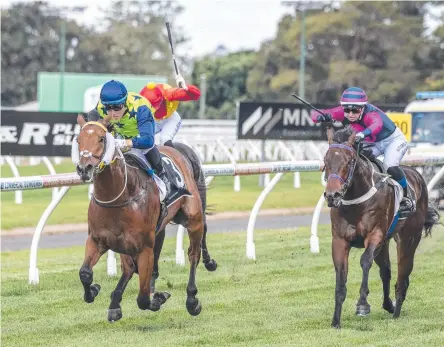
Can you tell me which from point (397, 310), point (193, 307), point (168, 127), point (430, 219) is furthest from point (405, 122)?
point (193, 307)

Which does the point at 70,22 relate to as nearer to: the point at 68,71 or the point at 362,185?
the point at 68,71

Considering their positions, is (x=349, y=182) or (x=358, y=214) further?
(x=358, y=214)

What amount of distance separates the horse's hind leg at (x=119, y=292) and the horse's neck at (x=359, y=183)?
1680 millimetres

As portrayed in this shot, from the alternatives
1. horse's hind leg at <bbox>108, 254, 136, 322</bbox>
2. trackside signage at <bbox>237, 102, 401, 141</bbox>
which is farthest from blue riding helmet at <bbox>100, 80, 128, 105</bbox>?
trackside signage at <bbox>237, 102, 401, 141</bbox>

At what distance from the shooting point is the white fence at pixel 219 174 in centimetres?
889

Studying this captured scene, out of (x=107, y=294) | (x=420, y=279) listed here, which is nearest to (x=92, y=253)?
(x=107, y=294)

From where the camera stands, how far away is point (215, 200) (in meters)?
18.2

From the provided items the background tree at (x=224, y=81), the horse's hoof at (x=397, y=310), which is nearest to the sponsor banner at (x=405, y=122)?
the horse's hoof at (x=397, y=310)

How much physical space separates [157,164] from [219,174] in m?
2.66

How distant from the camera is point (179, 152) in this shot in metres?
8.84

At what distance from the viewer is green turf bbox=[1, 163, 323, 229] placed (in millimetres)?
16348

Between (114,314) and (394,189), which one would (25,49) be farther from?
(114,314)

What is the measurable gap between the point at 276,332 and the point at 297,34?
141 ft

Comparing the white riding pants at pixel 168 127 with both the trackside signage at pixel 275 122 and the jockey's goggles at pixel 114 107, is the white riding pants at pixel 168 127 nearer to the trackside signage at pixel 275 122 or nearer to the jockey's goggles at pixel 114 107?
the jockey's goggles at pixel 114 107
